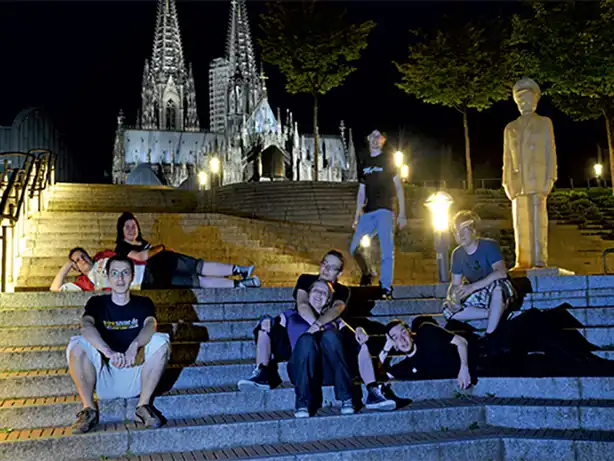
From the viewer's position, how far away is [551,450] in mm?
4668

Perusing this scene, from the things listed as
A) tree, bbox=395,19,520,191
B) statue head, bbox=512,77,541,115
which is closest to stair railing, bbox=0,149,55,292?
statue head, bbox=512,77,541,115

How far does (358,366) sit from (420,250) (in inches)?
412

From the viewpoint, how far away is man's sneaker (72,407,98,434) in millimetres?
4426

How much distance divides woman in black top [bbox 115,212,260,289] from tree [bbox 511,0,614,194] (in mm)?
17936

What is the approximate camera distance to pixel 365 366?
516 centimetres

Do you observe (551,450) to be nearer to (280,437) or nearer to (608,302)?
(280,437)

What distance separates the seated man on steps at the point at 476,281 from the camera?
5.83 metres

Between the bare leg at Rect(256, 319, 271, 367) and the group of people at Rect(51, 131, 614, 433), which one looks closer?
the group of people at Rect(51, 131, 614, 433)

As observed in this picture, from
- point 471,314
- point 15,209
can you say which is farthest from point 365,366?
point 15,209

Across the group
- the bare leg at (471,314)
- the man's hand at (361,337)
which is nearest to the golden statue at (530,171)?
the bare leg at (471,314)

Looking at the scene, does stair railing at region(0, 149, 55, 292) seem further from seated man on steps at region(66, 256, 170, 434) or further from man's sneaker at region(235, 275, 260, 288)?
seated man on steps at region(66, 256, 170, 434)

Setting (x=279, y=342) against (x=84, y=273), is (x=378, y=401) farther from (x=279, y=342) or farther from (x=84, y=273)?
(x=84, y=273)

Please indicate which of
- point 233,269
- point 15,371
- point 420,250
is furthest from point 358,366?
point 420,250

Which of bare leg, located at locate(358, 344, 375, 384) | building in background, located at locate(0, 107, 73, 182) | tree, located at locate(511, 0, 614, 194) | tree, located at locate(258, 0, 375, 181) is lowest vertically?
bare leg, located at locate(358, 344, 375, 384)
